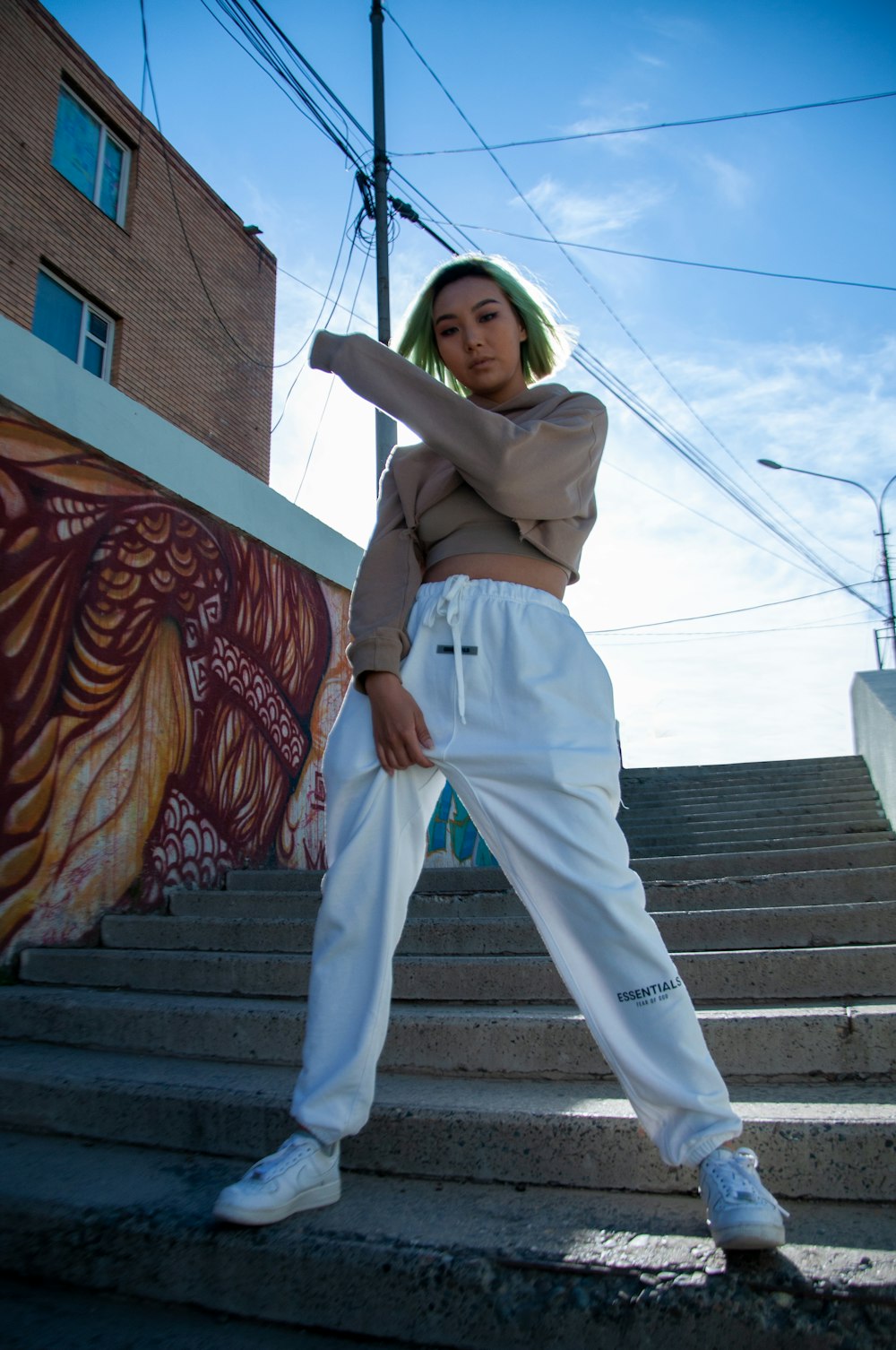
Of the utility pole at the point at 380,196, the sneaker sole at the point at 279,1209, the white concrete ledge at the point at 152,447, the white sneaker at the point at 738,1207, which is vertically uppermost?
the utility pole at the point at 380,196

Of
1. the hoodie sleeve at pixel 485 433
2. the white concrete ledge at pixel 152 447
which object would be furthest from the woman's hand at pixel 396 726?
the white concrete ledge at pixel 152 447

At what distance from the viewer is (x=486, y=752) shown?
1.41 metres

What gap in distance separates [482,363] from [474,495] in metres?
0.27

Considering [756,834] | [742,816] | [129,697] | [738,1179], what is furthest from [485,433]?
[742,816]

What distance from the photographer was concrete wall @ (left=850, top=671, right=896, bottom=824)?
4.47 metres

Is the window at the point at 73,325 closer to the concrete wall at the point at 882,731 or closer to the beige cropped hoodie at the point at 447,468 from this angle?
the concrete wall at the point at 882,731

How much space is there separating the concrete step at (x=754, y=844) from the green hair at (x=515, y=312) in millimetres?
2695

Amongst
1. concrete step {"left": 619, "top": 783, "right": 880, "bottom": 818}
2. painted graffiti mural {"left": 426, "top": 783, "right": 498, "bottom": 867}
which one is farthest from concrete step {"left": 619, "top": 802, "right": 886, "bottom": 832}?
painted graffiti mural {"left": 426, "top": 783, "right": 498, "bottom": 867}

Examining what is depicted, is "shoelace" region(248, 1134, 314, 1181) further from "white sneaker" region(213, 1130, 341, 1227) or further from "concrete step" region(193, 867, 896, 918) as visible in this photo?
"concrete step" region(193, 867, 896, 918)

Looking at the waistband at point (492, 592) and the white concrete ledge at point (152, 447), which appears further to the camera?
the white concrete ledge at point (152, 447)

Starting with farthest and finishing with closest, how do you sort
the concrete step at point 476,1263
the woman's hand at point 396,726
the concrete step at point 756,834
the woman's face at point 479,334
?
1. the concrete step at point 756,834
2. the woman's face at point 479,334
3. the woman's hand at point 396,726
4. the concrete step at point 476,1263

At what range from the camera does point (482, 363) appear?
1.67m

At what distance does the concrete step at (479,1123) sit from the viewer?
1.43 meters

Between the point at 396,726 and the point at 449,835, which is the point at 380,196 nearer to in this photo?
the point at 449,835
